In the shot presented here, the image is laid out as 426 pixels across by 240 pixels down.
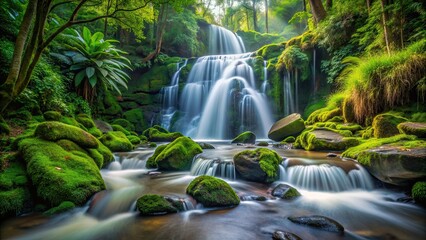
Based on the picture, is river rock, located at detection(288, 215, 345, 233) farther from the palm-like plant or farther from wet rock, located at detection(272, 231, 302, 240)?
the palm-like plant

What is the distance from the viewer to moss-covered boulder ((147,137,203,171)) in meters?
6.32

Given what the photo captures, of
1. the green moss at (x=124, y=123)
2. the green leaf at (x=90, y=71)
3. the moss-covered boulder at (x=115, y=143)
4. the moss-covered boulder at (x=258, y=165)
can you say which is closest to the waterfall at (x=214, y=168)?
the moss-covered boulder at (x=258, y=165)

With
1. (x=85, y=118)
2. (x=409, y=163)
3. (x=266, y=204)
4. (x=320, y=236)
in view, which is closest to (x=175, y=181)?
(x=266, y=204)

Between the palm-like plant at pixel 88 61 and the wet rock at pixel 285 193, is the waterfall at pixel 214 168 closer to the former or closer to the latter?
the wet rock at pixel 285 193

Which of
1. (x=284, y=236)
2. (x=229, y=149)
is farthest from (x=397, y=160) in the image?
(x=229, y=149)

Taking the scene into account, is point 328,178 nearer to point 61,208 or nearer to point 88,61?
point 61,208

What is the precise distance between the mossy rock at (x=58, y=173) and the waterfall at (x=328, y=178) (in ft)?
13.2

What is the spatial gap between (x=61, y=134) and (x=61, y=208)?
228 centimetres

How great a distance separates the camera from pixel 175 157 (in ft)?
20.9

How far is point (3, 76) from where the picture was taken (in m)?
7.32

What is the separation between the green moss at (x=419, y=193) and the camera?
3.92m

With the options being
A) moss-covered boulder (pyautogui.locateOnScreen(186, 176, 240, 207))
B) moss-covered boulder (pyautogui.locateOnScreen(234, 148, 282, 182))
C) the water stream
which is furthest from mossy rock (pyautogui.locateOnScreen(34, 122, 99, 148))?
moss-covered boulder (pyautogui.locateOnScreen(234, 148, 282, 182))

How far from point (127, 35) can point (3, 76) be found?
12.9 meters

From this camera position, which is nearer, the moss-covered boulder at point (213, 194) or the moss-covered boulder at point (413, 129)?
the moss-covered boulder at point (213, 194)
